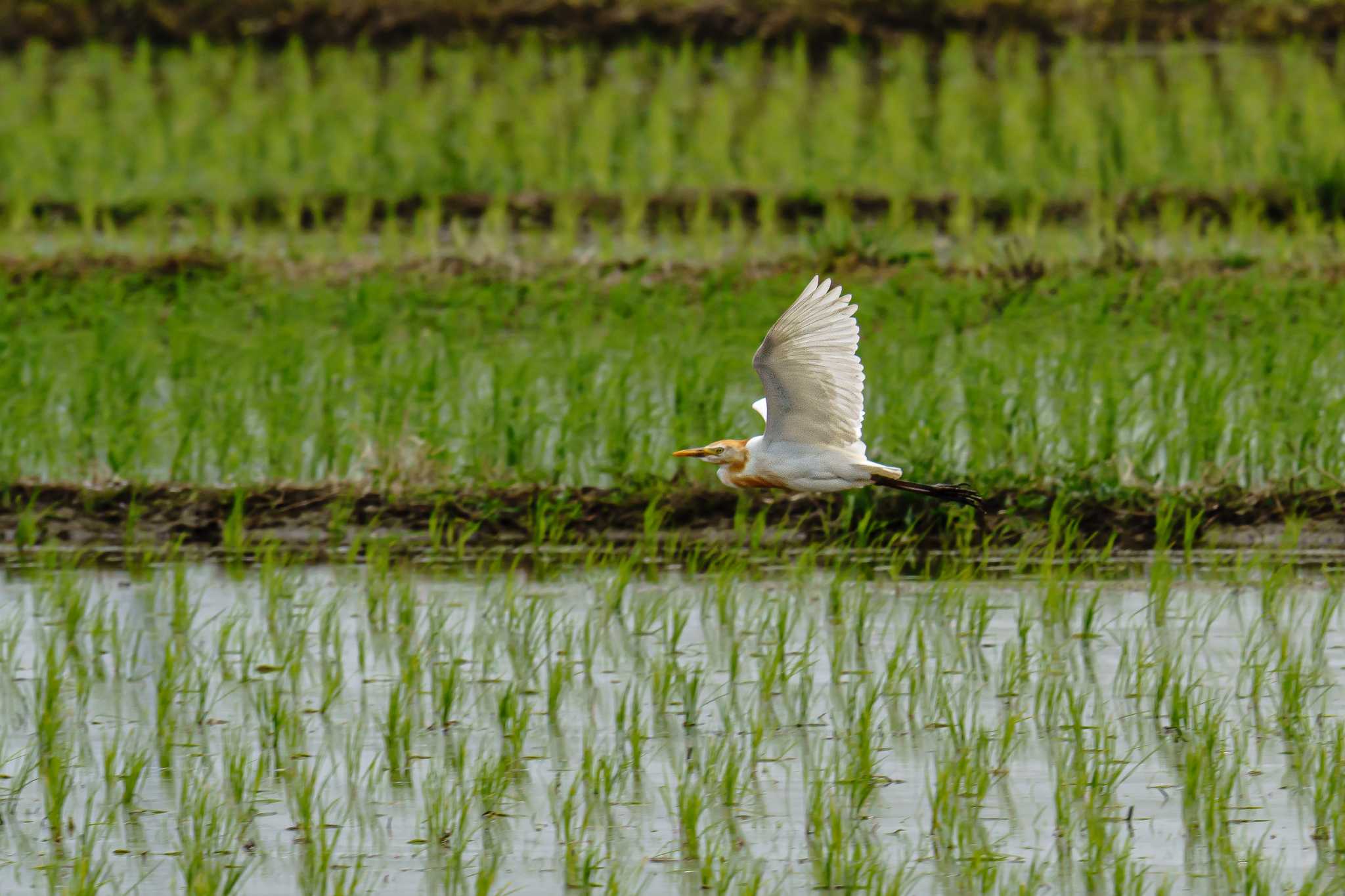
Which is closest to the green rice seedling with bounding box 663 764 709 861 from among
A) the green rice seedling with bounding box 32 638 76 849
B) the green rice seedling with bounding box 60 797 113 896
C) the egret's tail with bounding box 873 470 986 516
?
the egret's tail with bounding box 873 470 986 516

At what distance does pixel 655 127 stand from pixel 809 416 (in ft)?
21.6

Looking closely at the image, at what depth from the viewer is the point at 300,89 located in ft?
37.2

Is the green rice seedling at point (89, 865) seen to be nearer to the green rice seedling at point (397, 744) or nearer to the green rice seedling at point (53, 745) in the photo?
the green rice seedling at point (53, 745)

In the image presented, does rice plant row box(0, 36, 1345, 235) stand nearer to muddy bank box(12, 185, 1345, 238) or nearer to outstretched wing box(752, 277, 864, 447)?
muddy bank box(12, 185, 1345, 238)

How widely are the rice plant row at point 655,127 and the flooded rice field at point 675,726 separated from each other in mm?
4186

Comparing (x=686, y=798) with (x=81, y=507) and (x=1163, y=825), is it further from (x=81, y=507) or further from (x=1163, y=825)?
Result: (x=81, y=507)

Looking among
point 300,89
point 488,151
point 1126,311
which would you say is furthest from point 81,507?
point 300,89

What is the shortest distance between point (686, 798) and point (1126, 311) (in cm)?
442

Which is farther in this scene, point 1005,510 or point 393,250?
point 393,250

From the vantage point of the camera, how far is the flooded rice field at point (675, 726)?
3840 millimetres

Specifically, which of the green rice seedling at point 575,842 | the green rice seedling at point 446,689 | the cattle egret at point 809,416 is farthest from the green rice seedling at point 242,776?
the cattle egret at point 809,416

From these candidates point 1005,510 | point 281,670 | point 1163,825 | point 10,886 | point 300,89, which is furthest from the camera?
point 300,89

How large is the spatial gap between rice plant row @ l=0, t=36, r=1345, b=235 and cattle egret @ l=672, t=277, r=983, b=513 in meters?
5.15

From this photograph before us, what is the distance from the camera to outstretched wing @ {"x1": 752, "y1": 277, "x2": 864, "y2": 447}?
402cm
